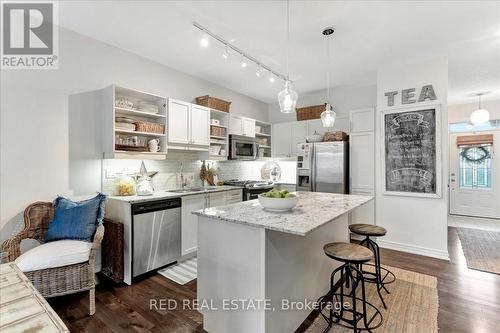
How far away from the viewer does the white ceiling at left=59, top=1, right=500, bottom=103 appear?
7.86ft

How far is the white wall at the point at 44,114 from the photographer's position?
2404 millimetres

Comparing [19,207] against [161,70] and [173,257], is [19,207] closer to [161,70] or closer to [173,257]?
[173,257]

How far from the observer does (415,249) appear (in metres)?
3.71

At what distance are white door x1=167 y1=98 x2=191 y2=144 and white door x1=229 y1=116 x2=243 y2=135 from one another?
3.34 ft

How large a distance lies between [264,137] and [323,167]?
1.73m

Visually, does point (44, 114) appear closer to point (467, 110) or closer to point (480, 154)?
point (467, 110)

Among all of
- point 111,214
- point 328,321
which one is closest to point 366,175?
point 328,321

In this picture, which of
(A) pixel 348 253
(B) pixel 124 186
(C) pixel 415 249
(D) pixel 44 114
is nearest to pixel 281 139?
(C) pixel 415 249

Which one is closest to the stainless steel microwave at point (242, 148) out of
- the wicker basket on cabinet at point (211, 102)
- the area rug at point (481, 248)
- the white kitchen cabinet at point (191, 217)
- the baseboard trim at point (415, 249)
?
the wicker basket on cabinet at point (211, 102)

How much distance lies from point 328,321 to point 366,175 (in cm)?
276

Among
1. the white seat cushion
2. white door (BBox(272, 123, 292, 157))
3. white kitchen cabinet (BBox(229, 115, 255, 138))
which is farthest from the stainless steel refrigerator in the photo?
the white seat cushion

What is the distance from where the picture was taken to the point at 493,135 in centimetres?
585

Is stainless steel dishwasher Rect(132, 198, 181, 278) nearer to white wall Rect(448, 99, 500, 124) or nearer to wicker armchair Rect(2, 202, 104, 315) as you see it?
wicker armchair Rect(2, 202, 104, 315)

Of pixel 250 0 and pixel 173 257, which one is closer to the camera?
pixel 250 0
